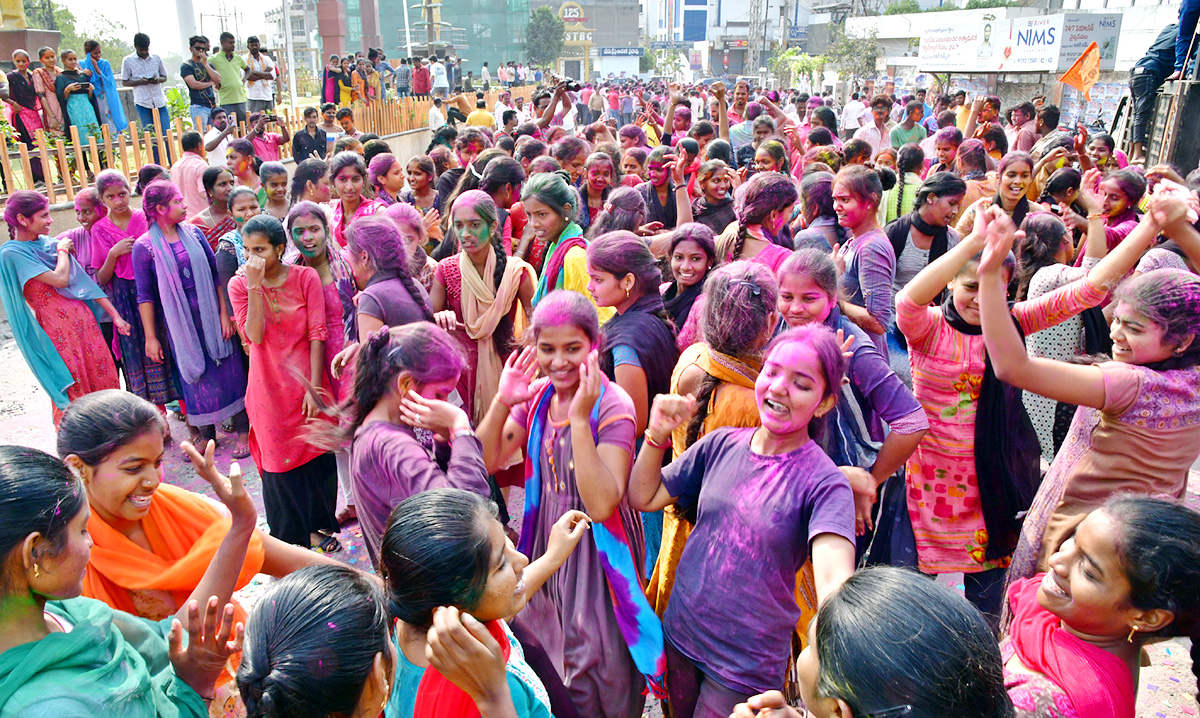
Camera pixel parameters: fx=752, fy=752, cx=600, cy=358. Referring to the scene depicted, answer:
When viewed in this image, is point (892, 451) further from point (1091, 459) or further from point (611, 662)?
point (611, 662)

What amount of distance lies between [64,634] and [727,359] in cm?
186

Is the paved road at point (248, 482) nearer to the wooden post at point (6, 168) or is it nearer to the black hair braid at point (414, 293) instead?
the black hair braid at point (414, 293)

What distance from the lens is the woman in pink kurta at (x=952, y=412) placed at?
273 cm

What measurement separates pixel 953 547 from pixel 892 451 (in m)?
0.67

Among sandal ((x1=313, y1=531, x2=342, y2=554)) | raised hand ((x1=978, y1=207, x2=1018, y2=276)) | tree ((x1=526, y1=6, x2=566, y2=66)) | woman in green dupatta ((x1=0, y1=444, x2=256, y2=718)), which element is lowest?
sandal ((x1=313, y1=531, x2=342, y2=554))

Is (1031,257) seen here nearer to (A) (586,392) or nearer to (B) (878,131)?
(A) (586,392)

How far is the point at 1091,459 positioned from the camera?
2332mm

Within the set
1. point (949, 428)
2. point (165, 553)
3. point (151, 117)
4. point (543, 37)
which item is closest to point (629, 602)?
point (165, 553)

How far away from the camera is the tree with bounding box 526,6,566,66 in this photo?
71.1m

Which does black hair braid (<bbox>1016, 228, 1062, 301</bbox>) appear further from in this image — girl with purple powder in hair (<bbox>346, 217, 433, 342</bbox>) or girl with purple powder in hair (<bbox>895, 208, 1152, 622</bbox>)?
girl with purple powder in hair (<bbox>346, 217, 433, 342</bbox>)

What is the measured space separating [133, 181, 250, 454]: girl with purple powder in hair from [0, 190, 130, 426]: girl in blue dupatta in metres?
0.31

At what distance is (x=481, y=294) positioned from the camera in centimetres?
402

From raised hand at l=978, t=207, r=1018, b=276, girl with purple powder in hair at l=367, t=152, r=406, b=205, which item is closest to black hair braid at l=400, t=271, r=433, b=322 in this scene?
girl with purple powder in hair at l=367, t=152, r=406, b=205

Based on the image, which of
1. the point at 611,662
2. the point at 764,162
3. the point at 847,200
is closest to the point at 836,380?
the point at 611,662
